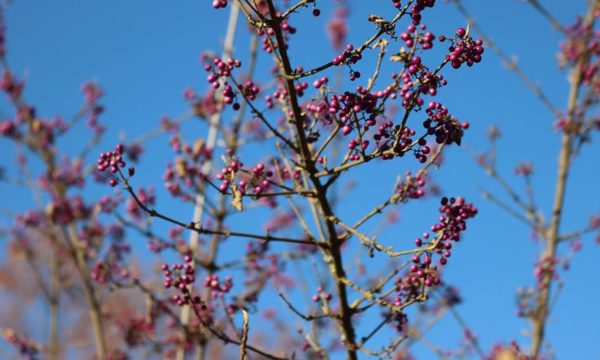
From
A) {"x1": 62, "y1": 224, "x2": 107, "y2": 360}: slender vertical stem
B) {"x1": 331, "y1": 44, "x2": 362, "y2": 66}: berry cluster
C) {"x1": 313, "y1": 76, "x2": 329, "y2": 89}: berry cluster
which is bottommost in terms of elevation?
{"x1": 331, "y1": 44, "x2": 362, "y2": 66}: berry cluster

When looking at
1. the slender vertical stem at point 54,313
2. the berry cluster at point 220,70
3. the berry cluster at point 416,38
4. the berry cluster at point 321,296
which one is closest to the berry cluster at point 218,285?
the berry cluster at point 321,296

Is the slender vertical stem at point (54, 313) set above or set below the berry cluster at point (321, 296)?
above

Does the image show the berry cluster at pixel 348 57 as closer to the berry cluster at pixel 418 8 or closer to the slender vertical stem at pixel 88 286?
the berry cluster at pixel 418 8

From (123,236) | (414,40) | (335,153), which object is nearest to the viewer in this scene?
(414,40)

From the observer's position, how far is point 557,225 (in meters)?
5.82

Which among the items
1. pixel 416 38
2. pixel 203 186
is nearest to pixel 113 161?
pixel 416 38

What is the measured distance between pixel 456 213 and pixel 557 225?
377 cm

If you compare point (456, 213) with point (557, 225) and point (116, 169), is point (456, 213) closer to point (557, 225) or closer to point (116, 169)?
point (116, 169)

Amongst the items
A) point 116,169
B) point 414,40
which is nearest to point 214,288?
point 116,169

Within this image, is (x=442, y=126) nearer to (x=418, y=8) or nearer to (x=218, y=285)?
(x=418, y=8)

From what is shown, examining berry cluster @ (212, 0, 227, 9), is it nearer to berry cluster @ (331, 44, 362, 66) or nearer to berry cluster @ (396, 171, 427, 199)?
berry cluster @ (331, 44, 362, 66)

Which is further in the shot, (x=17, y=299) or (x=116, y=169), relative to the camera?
(x=17, y=299)

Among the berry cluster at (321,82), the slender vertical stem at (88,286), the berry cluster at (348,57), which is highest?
the slender vertical stem at (88,286)

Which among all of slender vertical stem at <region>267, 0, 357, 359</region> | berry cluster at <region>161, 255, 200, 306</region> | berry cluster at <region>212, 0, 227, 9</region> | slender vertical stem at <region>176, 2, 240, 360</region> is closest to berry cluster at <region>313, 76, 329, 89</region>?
slender vertical stem at <region>267, 0, 357, 359</region>
